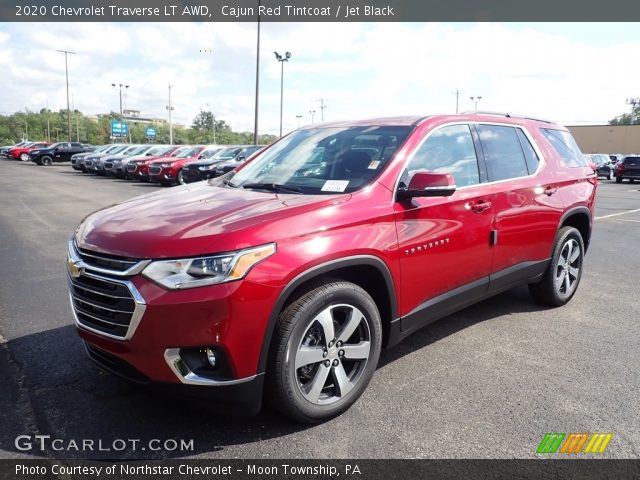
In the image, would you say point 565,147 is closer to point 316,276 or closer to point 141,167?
point 316,276

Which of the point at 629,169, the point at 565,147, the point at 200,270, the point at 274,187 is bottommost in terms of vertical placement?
the point at 200,270

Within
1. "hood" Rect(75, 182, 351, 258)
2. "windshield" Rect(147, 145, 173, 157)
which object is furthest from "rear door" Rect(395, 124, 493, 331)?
"windshield" Rect(147, 145, 173, 157)

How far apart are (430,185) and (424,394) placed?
52.2 inches

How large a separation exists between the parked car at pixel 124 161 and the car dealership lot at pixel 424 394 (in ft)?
58.8

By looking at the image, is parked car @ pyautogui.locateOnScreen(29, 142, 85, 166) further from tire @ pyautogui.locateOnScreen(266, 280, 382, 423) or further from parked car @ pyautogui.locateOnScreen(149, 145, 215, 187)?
tire @ pyautogui.locateOnScreen(266, 280, 382, 423)

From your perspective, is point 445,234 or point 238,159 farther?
point 238,159

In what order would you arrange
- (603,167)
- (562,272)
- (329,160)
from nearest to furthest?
(329,160) < (562,272) < (603,167)

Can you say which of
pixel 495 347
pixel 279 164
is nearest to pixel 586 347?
pixel 495 347

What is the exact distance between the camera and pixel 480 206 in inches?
148

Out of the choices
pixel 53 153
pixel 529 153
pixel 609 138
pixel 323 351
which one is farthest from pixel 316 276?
pixel 609 138

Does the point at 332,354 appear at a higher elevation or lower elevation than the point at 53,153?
lower

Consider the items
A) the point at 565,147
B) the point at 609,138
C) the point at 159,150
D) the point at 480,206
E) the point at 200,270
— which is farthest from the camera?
the point at 609,138

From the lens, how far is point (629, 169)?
26.5 m

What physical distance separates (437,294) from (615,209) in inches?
520
